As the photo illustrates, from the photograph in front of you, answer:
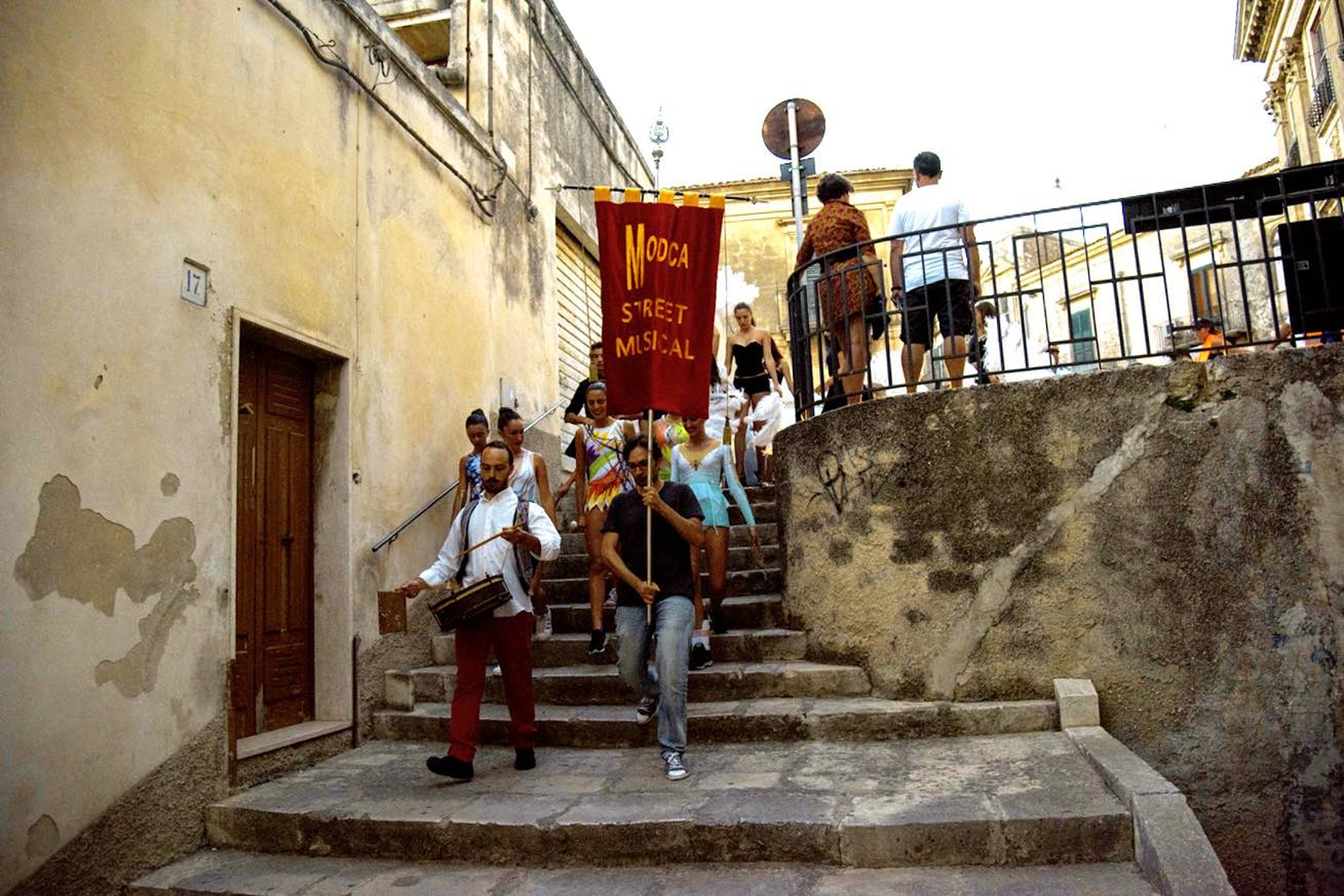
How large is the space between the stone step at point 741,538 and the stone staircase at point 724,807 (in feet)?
5.87

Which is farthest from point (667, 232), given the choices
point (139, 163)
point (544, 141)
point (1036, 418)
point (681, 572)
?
point (544, 141)

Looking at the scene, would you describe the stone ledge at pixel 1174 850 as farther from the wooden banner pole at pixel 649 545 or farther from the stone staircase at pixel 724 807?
the wooden banner pole at pixel 649 545

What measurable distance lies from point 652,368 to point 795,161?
4.18 meters

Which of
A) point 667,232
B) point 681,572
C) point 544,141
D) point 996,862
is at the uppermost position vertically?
point 544,141

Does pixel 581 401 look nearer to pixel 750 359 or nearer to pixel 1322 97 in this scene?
pixel 750 359

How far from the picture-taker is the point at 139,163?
15.3 ft

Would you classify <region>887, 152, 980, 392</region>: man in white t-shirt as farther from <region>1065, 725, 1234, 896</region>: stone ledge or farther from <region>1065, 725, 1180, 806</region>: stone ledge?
<region>1065, 725, 1234, 896</region>: stone ledge

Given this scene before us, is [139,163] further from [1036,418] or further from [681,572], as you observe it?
[1036,418]

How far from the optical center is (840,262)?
683cm

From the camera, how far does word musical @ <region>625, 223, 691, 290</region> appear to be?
19.0 feet

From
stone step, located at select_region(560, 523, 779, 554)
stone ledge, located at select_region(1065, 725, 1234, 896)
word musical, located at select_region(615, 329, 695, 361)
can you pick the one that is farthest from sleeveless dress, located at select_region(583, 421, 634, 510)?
stone ledge, located at select_region(1065, 725, 1234, 896)

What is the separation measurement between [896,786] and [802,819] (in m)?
0.67

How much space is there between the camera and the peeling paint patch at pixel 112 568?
13.2 ft

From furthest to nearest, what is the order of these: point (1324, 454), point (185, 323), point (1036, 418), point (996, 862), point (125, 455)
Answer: point (1036, 418), point (1324, 454), point (185, 323), point (125, 455), point (996, 862)
